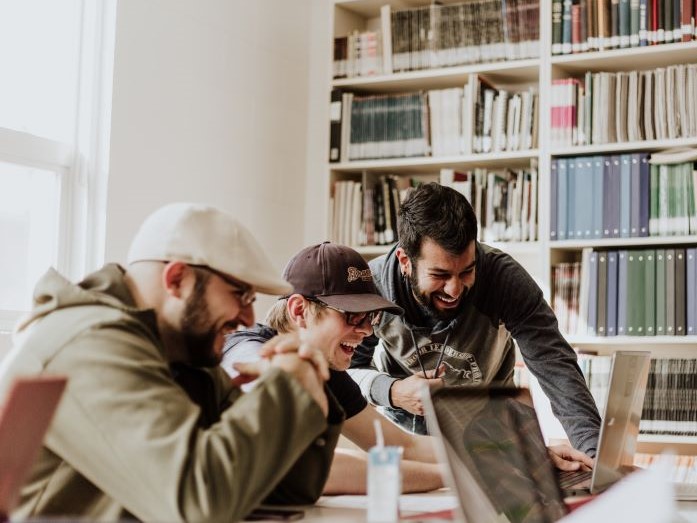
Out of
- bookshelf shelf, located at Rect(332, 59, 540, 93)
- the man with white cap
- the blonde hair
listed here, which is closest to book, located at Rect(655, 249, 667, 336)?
bookshelf shelf, located at Rect(332, 59, 540, 93)

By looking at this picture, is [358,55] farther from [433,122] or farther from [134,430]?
[134,430]

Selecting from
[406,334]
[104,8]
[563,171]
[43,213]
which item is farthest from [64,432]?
[563,171]

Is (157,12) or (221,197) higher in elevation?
(157,12)

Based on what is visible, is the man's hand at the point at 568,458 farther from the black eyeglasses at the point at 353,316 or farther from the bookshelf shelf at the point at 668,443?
the bookshelf shelf at the point at 668,443

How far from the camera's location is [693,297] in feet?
11.7

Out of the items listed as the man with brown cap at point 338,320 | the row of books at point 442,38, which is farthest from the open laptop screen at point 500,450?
the row of books at point 442,38

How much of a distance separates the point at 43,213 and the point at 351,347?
1.43 meters

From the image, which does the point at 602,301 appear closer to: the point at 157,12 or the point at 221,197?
the point at 221,197

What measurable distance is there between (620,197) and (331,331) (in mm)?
1926

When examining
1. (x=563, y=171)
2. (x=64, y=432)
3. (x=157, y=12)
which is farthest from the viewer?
(x=563, y=171)

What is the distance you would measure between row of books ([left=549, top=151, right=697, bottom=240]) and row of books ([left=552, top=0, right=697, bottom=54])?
0.45 metres

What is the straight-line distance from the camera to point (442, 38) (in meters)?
4.08

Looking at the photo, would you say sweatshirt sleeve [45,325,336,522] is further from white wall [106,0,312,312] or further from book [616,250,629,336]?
book [616,250,629,336]

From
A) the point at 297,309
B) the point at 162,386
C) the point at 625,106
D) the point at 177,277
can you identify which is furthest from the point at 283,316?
the point at 625,106
